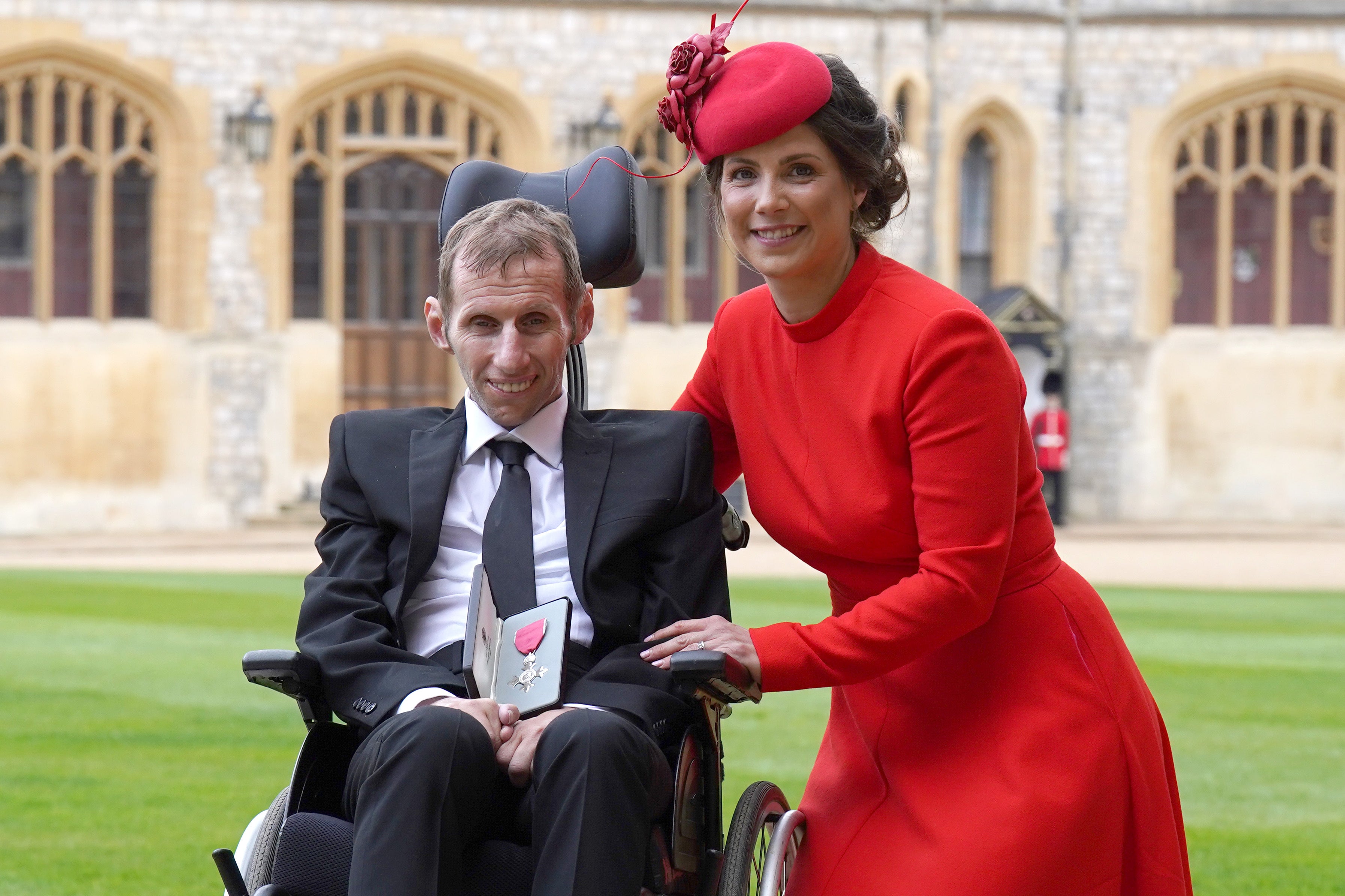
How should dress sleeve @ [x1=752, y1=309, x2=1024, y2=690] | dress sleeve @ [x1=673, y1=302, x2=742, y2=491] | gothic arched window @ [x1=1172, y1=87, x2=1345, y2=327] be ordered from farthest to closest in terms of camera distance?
gothic arched window @ [x1=1172, y1=87, x2=1345, y2=327], dress sleeve @ [x1=673, y1=302, x2=742, y2=491], dress sleeve @ [x1=752, y1=309, x2=1024, y2=690]

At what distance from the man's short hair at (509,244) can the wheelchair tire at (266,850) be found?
816 mm

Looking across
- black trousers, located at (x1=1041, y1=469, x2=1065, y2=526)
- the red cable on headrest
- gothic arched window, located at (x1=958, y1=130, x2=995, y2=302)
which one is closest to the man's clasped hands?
the red cable on headrest

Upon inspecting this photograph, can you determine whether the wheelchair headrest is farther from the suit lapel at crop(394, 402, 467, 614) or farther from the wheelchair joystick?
the wheelchair joystick

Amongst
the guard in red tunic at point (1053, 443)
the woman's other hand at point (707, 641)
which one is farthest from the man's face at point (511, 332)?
the guard in red tunic at point (1053, 443)

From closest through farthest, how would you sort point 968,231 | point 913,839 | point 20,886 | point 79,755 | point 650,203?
point 913,839 < point 20,886 < point 79,755 < point 650,203 < point 968,231

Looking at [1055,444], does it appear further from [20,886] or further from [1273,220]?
[20,886]

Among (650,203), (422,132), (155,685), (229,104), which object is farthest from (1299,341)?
(155,685)

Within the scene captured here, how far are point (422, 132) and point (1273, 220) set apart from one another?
8.96 meters

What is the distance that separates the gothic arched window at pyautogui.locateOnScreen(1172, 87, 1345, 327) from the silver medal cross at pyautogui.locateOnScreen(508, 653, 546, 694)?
1682cm

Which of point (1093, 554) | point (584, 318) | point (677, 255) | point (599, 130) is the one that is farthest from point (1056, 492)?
point (584, 318)

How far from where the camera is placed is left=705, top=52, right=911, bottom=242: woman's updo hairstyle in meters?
2.51

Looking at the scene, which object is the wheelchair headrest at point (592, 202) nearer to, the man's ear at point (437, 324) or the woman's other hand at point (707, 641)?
the man's ear at point (437, 324)

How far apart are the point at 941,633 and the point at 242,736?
13.0 ft

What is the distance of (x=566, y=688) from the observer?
2.63 metres
